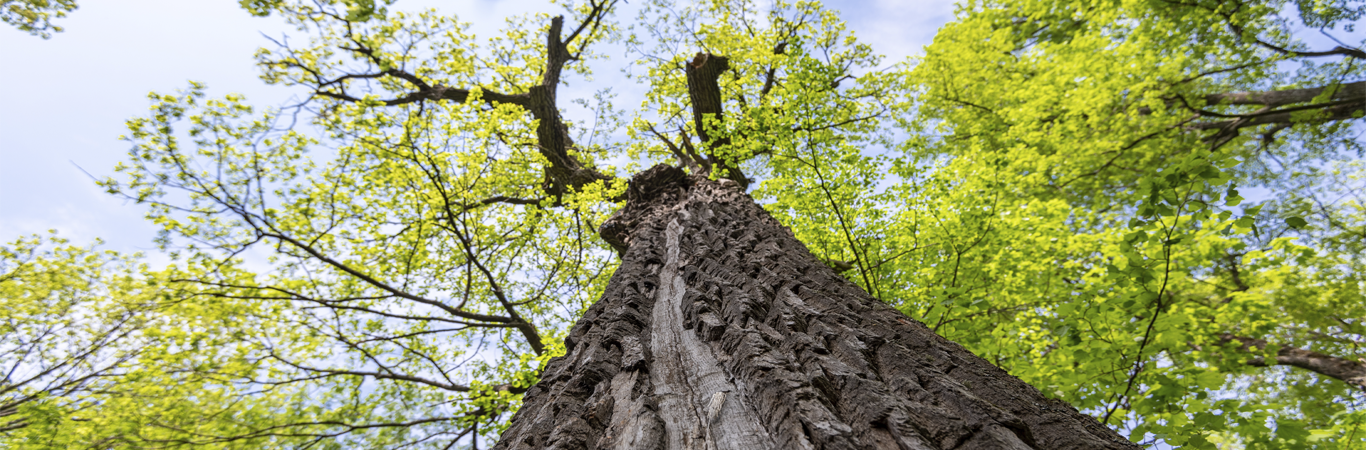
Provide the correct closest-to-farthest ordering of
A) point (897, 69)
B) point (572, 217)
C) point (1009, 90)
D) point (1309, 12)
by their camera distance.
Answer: point (1309, 12) → point (572, 217) → point (1009, 90) → point (897, 69)

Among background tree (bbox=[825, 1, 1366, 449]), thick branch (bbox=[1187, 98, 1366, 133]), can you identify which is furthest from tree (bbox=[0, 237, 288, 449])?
thick branch (bbox=[1187, 98, 1366, 133])

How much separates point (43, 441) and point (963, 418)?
28.7 feet

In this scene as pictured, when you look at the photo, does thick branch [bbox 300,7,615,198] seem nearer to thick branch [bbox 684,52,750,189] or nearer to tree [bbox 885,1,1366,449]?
thick branch [bbox 684,52,750,189]

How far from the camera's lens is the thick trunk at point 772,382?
1.07 m

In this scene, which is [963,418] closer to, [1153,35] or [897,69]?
[1153,35]

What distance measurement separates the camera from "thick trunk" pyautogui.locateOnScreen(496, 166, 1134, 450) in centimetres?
107

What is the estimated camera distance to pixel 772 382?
4.15ft

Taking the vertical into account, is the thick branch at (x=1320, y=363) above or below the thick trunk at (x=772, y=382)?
above

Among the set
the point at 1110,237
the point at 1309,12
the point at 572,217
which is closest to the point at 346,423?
the point at 572,217

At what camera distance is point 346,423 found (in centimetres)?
613

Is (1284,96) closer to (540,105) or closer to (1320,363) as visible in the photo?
(1320,363)

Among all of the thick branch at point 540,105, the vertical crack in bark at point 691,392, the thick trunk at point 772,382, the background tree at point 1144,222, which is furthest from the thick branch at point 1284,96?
the thick branch at point 540,105


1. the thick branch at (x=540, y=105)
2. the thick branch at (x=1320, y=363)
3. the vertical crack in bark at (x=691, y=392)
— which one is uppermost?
the thick branch at (x=540, y=105)

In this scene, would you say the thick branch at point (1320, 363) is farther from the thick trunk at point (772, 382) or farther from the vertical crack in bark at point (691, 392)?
the vertical crack in bark at point (691, 392)
